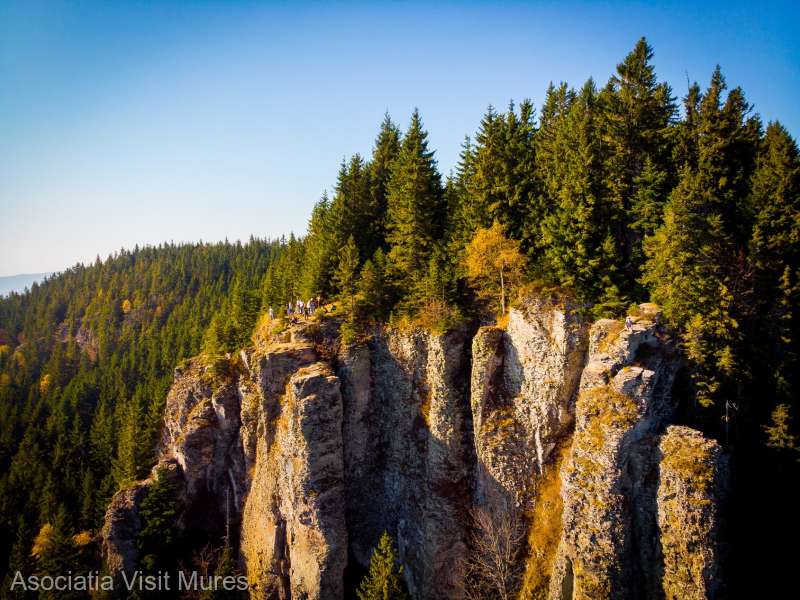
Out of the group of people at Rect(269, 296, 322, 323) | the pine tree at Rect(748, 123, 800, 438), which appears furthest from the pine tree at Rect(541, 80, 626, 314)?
the group of people at Rect(269, 296, 322, 323)

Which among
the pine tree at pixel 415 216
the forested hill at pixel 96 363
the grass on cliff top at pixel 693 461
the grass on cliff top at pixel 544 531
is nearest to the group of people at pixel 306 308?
the pine tree at pixel 415 216

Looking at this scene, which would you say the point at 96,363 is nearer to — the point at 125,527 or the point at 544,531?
the point at 125,527

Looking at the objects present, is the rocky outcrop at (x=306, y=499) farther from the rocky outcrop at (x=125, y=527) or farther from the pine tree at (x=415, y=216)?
the rocky outcrop at (x=125, y=527)

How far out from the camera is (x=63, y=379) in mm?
107625

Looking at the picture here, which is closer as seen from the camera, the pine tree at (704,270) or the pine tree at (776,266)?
the pine tree at (704,270)

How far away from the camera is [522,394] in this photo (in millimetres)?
27828

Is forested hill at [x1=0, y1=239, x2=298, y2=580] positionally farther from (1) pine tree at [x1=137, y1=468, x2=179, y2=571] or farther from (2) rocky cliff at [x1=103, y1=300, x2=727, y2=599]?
(2) rocky cliff at [x1=103, y1=300, x2=727, y2=599]

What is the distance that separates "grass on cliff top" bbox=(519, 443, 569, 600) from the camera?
24828mm

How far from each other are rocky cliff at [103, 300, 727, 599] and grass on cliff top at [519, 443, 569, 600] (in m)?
0.08

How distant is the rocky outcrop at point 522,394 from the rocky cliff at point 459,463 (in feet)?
0.31

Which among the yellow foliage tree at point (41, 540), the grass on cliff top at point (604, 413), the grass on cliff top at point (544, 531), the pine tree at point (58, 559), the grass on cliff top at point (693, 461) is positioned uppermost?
the grass on cliff top at point (604, 413)

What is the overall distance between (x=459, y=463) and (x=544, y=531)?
6761 mm

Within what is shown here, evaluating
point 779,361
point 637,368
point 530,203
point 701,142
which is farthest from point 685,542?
point 701,142

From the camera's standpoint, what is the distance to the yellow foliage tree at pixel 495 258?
92.2ft
